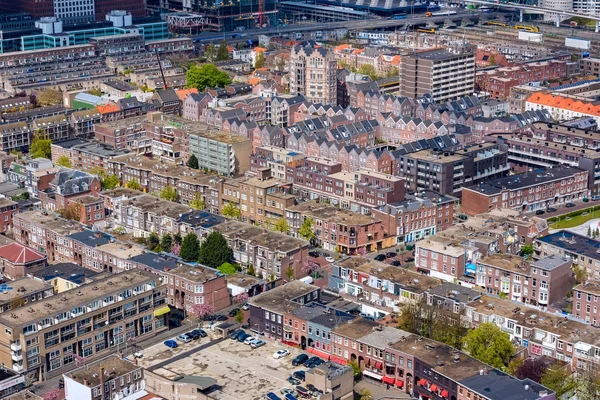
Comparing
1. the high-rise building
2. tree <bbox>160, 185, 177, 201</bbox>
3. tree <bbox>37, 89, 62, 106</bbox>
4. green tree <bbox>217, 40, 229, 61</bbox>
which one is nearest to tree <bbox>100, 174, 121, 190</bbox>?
tree <bbox>160, 185, 177, 201</bbox>

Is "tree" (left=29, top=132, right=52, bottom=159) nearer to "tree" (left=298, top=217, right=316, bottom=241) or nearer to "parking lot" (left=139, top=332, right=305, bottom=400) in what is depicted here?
"tree" (left=298, top=217, right=316, bottom=241)

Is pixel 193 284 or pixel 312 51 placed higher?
pixel 312 51

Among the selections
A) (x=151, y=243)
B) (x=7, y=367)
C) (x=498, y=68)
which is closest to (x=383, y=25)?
(x=498, y=68)

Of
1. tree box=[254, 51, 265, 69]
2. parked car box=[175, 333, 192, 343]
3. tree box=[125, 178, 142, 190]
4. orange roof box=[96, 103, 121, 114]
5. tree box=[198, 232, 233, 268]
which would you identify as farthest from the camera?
tree box=[254, 51, 265, 69]

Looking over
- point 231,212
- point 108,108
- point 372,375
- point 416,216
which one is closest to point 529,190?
point 416,216

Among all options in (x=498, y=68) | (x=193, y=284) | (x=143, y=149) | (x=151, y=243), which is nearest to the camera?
(x=193, y=284)

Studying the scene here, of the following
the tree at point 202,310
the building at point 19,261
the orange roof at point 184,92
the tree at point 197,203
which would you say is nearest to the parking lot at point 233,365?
the tree at point 202,310

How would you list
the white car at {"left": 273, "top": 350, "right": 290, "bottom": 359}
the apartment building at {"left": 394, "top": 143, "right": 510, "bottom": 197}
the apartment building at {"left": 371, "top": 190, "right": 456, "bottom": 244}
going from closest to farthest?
1. the white car at {"left": 273, "top": 350, "right": 290, "bottom": 359}
2. the apartment building at {"left": 371, "top": 190, "right": 456, "bottom": 244}
3. the apartment building at {"left": 394, "top": 143, "right": 510, "bottom": 197}

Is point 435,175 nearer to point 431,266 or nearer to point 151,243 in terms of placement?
point 431,266
